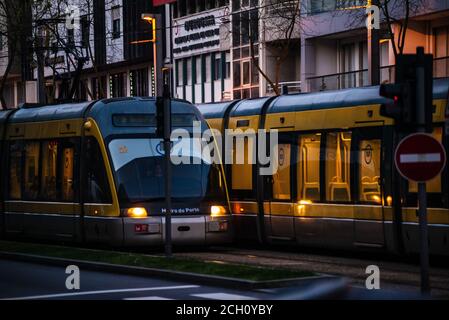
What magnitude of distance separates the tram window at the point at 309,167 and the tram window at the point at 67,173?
210 inches

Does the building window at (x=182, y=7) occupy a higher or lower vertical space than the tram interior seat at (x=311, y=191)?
higher

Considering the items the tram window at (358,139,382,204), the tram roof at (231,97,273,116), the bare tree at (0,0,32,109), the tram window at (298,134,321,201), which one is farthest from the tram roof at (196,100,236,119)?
the bare tree at (0,0,32,109)

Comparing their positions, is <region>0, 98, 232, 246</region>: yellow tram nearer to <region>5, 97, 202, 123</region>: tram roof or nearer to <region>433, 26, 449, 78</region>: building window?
<region>5, 97, 202, 123</region>: tram roof

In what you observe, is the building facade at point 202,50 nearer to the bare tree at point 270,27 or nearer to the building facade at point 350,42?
the bare tree at point 270,27

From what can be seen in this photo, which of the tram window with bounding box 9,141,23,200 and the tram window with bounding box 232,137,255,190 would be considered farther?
the tram window with bounding box 9,141,23,200

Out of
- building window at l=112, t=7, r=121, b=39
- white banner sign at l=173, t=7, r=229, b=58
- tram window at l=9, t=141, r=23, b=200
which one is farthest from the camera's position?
building window at l=112, t=7, r=121, b=39

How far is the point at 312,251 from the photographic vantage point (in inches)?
884

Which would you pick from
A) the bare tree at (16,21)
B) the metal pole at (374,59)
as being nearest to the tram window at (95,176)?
the metal pole at (374,59)

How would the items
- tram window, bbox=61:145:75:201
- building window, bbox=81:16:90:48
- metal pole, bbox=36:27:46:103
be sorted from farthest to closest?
building window, bbox=81:16:90:48, metal pole, bbox=36:27:46:103, tram window, bbox=61:145:75:201

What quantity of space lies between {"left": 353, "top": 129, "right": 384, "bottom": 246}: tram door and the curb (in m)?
3.70

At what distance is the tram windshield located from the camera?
21.4m

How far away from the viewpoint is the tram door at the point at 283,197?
2120 cm

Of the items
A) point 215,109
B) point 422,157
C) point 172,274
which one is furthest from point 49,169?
point 422,157

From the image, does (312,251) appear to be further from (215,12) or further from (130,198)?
(215,12)
